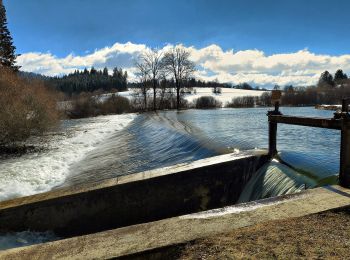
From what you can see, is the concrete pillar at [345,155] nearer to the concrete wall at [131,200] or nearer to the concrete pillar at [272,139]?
the concrete wall at [131,200]

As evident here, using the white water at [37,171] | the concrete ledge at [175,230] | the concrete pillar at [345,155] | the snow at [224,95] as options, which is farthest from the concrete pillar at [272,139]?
the snow at [224,95]

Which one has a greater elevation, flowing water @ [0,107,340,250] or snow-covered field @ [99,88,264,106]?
snow-covered field @ [99,88,264,106]

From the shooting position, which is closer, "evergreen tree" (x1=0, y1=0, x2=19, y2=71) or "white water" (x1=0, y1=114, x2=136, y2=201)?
"white water" (x1=0, y1=114, x2=136, y2=201)

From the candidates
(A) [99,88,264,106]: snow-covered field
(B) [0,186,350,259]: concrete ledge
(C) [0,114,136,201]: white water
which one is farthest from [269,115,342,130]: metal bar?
(A) [99,88,264,106]: snow-covered field

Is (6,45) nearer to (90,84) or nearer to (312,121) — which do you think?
(312,121)

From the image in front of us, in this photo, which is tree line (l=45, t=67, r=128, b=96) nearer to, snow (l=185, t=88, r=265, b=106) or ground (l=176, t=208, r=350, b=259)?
snow (l=185, t=88, r=265, b=106)

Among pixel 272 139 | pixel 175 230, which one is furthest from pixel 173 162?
pixel 175 230

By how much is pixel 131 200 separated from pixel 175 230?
12.4ft

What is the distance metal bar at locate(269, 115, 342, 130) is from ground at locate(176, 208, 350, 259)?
243 centimetres

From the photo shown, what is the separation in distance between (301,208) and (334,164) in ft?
18.3

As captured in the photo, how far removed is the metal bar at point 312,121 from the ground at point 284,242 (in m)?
2.43

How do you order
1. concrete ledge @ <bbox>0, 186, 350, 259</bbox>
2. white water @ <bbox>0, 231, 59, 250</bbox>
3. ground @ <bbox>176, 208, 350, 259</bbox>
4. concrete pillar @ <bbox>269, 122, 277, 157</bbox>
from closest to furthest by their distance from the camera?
ground @ <bbox>176, 208, 350, 259</bbox> < concrete ledge @ <bbox>0, 186, 350, 259</bbox> < white water @ <bbox>0, 231, 59, 250</bbox> < concrete pillar @ <bbox>269, 122, 277, 157</bbox>

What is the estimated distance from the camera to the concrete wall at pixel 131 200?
8516mm

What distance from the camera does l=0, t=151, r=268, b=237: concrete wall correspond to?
852cm
